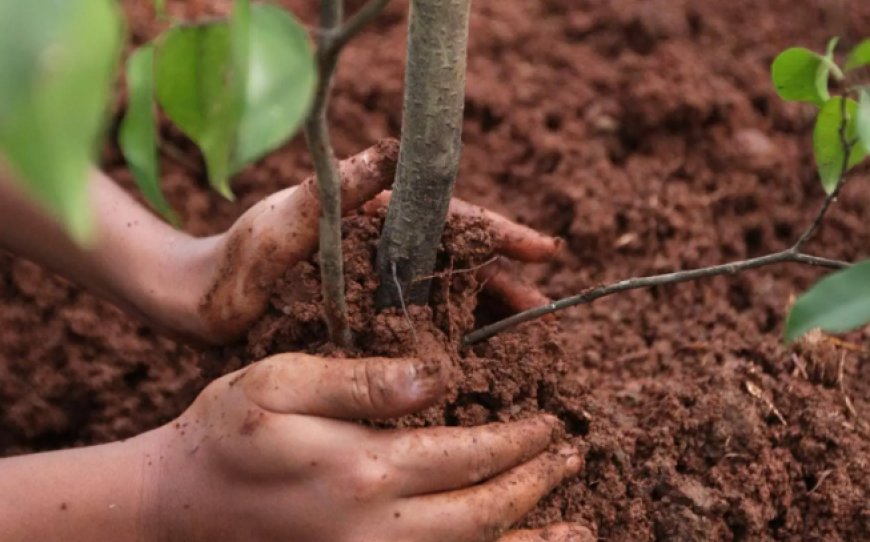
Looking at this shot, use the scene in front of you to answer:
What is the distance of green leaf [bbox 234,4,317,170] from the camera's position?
379mm

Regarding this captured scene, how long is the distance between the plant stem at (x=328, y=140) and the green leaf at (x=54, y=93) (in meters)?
0.23

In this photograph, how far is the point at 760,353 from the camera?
3.66ft

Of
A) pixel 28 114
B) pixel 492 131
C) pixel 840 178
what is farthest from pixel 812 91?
pixel 492 131

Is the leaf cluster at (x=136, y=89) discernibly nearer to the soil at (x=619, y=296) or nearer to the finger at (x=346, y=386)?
the finger at (x=346, y=386)

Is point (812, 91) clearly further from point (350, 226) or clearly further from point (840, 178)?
→ point (350, 226)

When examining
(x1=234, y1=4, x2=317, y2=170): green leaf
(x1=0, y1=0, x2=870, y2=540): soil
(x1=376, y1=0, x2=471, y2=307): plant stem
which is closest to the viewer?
(x1=234, y1=4, x2=317, y2=170): green leaf

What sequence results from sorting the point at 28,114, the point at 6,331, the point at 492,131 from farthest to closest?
the point at 492,131 → the point at 6,331 → the point at 28,114

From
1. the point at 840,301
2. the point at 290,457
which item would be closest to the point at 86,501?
the point at 290,457

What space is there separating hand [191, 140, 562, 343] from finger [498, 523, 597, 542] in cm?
27

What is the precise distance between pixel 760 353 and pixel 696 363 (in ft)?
0.33

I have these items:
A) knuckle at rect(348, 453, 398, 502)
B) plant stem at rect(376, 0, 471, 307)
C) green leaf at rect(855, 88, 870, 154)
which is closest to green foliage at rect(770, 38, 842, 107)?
green leaf at rect(855, 88, 870, 154)

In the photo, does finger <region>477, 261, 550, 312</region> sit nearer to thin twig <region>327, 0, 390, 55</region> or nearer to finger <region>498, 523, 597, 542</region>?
finger <region>498, 523, 597, 542</region>

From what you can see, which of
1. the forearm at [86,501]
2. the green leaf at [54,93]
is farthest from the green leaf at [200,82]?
the forearm at [86,501]

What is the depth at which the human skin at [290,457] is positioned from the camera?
818 millimetres
